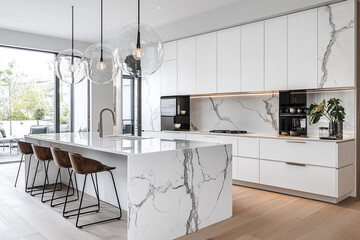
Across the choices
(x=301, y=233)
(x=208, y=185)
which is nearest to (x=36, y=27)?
(x=208, y=185)

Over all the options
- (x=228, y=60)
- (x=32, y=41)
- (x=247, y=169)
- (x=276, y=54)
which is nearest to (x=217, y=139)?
(x=247, y=169)

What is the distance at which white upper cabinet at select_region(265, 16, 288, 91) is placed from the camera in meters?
4.66

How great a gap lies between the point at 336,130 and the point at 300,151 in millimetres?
530

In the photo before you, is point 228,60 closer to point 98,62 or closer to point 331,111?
point 331,111

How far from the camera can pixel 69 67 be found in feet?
14.5

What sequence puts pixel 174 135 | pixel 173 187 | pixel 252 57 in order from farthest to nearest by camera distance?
pixel 174 135 → pixel 252 57 → pixel 173 187

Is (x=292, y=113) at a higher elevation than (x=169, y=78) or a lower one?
lower

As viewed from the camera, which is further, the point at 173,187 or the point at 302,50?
the point at 302,50

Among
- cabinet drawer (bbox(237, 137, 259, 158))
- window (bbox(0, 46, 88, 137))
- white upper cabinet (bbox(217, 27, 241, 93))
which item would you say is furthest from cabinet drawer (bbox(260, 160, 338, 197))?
window (bbox(0, 46, 88, 137))

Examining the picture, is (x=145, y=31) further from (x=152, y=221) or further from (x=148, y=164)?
(x=152, y=221)

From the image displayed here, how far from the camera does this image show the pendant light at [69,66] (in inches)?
171

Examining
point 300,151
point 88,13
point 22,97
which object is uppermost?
point 88,13

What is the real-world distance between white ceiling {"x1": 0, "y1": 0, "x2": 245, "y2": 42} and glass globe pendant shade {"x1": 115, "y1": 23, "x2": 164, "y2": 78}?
2074mm

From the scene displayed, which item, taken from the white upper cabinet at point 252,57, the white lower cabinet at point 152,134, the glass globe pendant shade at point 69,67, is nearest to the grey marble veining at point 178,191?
the white upper cabinet at point 252,57
